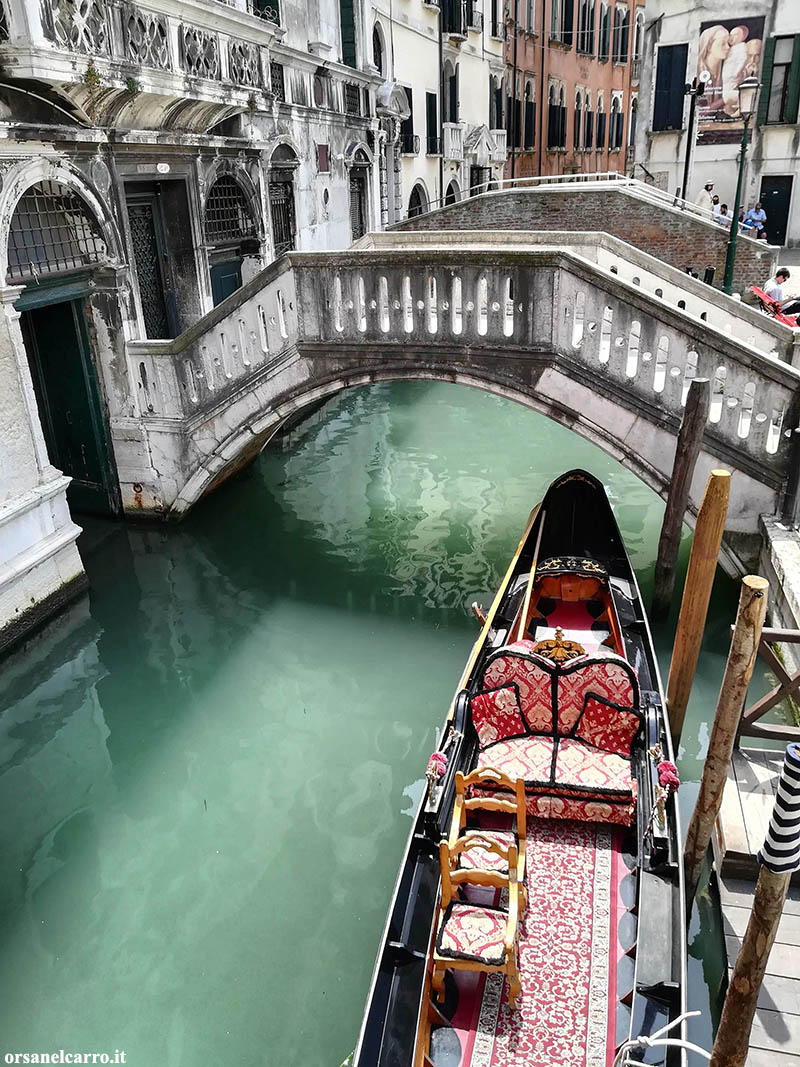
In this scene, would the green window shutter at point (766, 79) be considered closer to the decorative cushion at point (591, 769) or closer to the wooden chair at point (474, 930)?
the decorative cushion at point (591, 769)

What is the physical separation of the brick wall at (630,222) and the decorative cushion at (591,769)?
10297 millimetres

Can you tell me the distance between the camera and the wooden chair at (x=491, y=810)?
127 inches

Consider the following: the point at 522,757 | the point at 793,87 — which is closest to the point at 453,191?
the point at 793,87

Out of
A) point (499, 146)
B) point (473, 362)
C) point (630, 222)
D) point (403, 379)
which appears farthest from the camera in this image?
point (499, 146)

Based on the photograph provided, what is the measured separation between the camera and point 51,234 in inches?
259

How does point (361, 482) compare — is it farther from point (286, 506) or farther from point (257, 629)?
point (257, 629)

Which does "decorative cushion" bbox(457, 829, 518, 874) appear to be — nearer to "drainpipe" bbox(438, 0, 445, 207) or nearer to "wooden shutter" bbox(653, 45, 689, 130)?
"drainpipe" bbox(438, 0, 445, 207)

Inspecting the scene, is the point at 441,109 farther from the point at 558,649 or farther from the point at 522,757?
the point at 522,757

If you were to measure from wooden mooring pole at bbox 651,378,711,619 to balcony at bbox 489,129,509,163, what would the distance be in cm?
1435

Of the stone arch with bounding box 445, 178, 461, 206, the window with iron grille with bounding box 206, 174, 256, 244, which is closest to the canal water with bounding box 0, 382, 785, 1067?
the window with iron grille with bounding box 206, 174, 256, 244

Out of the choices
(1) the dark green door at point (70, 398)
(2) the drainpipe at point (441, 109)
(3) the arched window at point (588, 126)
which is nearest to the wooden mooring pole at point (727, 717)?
(1) the dark green door at point (70, 398)

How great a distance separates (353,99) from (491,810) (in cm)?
1138

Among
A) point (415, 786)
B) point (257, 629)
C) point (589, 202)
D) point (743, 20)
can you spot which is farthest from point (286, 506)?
point (743, 20)

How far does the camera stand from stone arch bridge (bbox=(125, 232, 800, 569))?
19.8 ft
